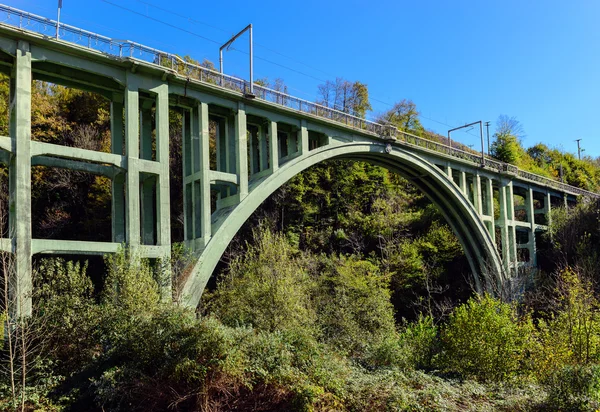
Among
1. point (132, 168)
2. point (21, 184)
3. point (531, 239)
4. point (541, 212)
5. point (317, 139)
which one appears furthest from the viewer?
point (541, 212)

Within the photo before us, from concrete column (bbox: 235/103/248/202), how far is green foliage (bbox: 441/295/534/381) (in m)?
8.95

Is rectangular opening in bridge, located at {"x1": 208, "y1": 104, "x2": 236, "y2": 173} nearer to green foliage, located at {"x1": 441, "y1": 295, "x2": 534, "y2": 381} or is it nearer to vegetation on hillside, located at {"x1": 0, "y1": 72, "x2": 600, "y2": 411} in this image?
vegetation on hillside, located at {"x1": 0, "y1": 72, "x2": 600, "y2": 411}

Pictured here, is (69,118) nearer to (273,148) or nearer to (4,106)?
(4,106)

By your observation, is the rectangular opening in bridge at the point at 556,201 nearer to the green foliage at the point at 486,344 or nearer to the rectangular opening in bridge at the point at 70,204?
the green foliage at the point at 486,344

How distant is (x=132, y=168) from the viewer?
1727 cm

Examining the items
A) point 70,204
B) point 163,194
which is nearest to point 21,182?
point 163,194

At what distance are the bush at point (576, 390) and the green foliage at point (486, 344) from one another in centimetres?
227

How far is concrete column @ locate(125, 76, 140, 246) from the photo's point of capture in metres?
16.8

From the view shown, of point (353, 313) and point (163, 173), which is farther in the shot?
point (353, 313)

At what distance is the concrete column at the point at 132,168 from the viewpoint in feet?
55.3

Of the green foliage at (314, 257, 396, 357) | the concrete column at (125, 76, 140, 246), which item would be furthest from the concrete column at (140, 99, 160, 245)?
the green foliage at (314, 257, 396, 357)

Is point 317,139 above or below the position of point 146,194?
above

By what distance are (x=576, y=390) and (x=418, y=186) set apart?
67.5 feet

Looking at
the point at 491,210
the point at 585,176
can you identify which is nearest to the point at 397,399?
the point at 491,210
